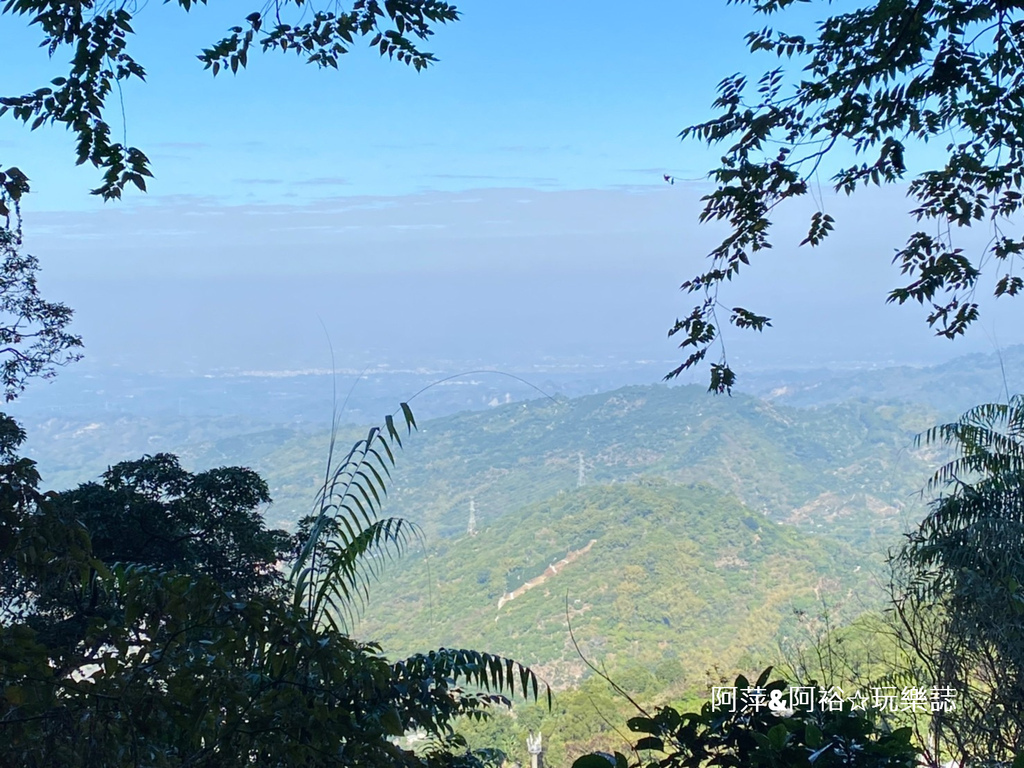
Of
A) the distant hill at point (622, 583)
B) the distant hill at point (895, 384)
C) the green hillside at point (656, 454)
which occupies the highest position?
the distant hill at point (895, 384)

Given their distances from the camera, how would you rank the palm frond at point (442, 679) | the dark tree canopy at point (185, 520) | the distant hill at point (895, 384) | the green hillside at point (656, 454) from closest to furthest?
the palm frond at point (442, 679), the dark tree canopy at point (185, 520), the green hillside at point (656, 454), the distant hill at point (895, 384)

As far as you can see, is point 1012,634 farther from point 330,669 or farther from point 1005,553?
point 330,669

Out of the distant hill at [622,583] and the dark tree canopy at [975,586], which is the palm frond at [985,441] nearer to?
the dark tree canopy at [975,586]

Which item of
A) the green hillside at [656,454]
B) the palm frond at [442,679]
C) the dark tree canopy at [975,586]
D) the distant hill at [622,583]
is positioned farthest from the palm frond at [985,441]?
the green hillside at [656,454]

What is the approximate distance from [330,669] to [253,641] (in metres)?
0.19

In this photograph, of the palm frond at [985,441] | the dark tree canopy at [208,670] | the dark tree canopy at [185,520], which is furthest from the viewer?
the dark tree canopy at [185,520]

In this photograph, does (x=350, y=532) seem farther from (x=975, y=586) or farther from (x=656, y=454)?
(x=656, y=454)

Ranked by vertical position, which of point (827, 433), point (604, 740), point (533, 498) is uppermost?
point (827, 433)

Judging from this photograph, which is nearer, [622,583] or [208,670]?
[208,670]

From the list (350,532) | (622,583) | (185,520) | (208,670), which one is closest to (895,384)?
(622,583)

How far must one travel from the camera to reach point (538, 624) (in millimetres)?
29609

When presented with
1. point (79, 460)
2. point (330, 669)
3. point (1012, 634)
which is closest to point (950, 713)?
point (1012, 634)

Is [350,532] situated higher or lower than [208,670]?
higher

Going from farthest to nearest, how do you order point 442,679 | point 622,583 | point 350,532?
point 622,583 → point 442,679 → point 350,532
